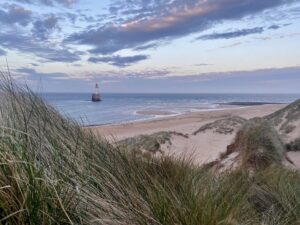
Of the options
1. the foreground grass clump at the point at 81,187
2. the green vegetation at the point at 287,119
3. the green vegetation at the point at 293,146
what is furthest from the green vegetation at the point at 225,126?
the foreground grass clump at the point at 81,187

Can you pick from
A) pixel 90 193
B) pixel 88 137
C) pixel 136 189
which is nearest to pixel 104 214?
pixel 90 193

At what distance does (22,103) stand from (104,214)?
1.65m

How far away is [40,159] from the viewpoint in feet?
8.16

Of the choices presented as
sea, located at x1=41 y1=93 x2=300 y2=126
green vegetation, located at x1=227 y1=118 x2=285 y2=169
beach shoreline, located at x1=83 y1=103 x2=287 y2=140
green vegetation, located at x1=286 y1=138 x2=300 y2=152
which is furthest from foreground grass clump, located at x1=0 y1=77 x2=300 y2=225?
beach shoreline, located at x1=83 y1=103 x2=287 y2=140

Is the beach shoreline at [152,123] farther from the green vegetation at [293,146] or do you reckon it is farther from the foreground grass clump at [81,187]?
the foreground grass clump at [81,187]

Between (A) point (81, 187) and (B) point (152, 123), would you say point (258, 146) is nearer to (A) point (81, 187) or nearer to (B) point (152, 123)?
(A) point (81, 187)

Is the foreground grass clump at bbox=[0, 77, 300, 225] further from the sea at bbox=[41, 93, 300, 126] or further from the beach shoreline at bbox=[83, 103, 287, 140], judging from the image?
the beach shoreline at bbox=[83, 103, 287, 140]

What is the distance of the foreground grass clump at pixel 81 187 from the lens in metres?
2.06

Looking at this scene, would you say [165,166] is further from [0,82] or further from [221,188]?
[0,82]

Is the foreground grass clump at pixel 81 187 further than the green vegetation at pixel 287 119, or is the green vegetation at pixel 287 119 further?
the green vegetation at pixel 287 119

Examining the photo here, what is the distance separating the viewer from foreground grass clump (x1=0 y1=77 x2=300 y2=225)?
2.06 m

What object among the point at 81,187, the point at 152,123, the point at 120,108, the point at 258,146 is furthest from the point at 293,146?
the point at 120,108

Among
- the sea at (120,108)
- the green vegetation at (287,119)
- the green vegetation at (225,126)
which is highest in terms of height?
the green vegetation at (287,119)

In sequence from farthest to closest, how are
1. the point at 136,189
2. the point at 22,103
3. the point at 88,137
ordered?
the point at 88,137, the point at 22,103, the point at 136,189
